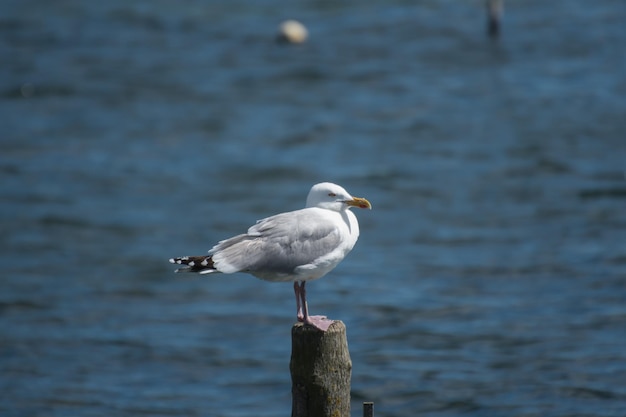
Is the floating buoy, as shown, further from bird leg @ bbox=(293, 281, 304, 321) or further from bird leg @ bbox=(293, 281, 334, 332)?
bird leg @ bbox=(293, 281, 334, 332)

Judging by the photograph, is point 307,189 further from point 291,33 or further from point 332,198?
point 332,198

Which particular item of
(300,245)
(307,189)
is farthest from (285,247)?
(307,189)

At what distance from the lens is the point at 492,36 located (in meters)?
34.2

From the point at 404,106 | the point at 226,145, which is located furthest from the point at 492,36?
the point at 226,145

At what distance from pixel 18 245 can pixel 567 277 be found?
379 inches

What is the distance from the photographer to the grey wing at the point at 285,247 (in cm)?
842

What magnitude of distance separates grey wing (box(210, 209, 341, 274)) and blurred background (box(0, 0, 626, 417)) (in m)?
6.23

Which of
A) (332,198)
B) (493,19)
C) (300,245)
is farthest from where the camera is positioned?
(493,19)

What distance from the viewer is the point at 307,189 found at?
23.5 metres

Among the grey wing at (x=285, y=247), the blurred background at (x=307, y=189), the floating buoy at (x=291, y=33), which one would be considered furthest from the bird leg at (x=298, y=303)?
the floating buoy at (x=291, y=33)

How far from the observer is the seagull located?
842cm

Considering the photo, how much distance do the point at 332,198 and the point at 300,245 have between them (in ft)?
1.45

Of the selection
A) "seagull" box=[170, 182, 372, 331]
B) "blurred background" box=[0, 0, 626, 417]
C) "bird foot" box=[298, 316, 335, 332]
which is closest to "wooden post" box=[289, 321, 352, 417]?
"bird foot" box=[298, 316, 335, 332]

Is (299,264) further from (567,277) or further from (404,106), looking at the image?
(404,106)
